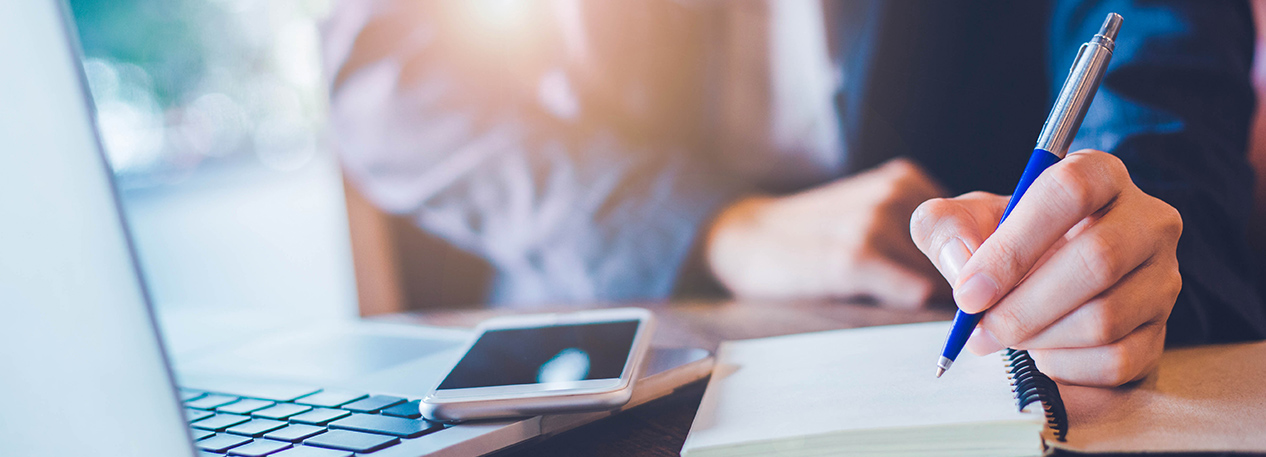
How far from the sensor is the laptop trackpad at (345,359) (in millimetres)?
330

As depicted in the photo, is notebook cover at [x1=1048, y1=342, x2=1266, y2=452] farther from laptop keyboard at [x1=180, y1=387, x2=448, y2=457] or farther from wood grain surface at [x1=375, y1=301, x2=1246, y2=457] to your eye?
laptop keyboard at [x1=180, y1=387, x2=448, y2=457]

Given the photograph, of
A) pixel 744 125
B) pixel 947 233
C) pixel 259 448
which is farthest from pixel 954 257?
pixel 744 125

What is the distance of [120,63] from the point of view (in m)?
1.98

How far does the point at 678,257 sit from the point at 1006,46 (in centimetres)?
42

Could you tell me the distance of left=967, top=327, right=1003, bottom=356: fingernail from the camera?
0.26 meters

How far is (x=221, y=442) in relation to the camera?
9.7 inches

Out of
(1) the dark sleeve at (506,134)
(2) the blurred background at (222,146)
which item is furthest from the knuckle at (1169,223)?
(2) the blurred background at (222,146)

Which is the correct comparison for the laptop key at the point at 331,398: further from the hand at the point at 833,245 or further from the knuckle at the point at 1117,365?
the hand at the point at 833,245

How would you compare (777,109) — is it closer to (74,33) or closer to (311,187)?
(74,33)

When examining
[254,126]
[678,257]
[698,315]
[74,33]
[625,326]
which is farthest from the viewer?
[254,126]

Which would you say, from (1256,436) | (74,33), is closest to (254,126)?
(74,33)

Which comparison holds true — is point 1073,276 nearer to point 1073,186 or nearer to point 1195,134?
point 1073,186

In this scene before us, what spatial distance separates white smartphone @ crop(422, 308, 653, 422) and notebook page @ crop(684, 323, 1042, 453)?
A: 0.04 metres

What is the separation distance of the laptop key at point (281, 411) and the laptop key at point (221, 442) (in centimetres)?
2
